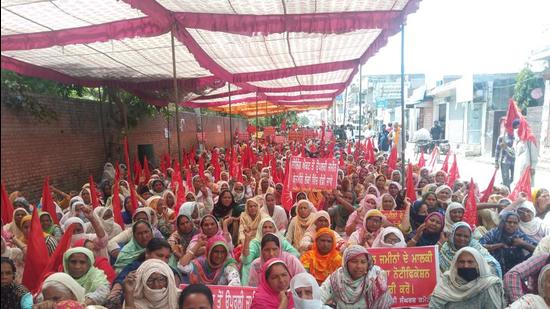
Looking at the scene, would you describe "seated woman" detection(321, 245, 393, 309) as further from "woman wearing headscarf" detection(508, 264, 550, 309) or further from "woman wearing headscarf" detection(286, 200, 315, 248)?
"woman wearing headscarf" detection(286, 200, 315, 248)

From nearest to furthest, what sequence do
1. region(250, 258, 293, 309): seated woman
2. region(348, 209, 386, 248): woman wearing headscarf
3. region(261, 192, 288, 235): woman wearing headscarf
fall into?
region(250, 258, 293, 309): seated woman → region(348, 209, 386, 248): woman wearing headscarf → region(261, 192, 288, 235): woman wearing headscarf

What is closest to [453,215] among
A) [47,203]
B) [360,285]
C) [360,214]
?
[360,214]

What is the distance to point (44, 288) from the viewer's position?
7.59 ft

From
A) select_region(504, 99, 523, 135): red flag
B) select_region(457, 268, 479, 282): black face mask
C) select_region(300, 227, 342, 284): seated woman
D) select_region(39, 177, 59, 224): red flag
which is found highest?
select_region(504, 99, 523, 135): red flag

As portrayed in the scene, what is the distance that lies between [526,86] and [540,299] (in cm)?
1670

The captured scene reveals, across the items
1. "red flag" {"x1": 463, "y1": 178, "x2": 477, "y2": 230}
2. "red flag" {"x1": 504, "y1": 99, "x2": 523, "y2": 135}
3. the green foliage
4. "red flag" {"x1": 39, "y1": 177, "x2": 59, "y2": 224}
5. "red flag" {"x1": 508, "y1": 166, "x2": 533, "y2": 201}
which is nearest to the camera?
"red flag" {"x1": 39, "y1": 177, "x2": 59, "y2": 224}

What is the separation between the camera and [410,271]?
3035 mm

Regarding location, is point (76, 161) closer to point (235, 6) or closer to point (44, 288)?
point (235, 6)

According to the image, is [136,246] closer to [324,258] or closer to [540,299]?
[324,258]

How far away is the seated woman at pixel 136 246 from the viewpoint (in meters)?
3.32

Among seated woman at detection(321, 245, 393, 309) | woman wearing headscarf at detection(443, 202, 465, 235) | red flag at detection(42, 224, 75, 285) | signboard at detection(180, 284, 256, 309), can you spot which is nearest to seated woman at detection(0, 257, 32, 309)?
red flag at detection(42, 224, 75, 285)

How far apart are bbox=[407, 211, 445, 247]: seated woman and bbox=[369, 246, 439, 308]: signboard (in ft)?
1.75

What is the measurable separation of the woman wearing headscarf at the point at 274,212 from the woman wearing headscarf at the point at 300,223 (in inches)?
12.8

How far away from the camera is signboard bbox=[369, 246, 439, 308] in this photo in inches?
118
